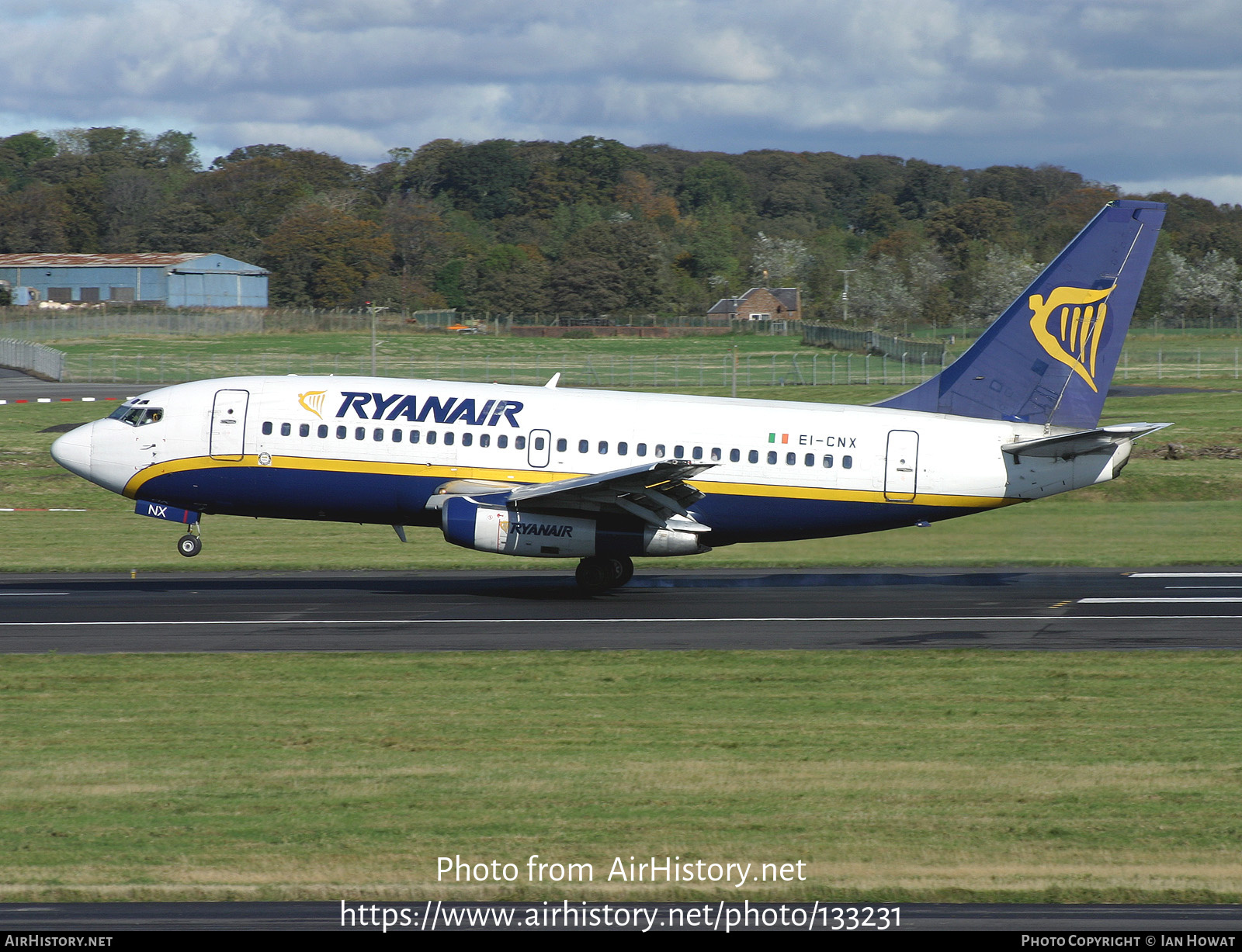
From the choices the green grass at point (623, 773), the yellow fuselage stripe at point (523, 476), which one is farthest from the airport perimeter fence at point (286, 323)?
the green grass at point (623, 773)

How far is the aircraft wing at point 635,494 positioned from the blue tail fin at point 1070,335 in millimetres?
6426

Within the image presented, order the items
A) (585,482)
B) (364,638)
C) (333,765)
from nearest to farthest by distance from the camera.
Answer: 1. (333,765)
2. (364,638)
3. (585,482)

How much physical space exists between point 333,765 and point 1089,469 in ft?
59.0

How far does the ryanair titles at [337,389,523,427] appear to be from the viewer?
27.5 meters

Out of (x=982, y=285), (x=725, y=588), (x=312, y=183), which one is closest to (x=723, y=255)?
(x=982, y=285)

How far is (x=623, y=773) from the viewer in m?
14.8

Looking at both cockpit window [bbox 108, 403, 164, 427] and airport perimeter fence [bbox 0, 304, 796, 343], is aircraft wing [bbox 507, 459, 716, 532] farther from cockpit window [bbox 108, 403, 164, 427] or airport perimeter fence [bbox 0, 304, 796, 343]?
airport perimeter fence [bbox 0, 304, 796, 343]

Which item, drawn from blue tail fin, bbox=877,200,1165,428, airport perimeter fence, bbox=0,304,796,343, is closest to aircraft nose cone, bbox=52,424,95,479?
blue tail fin, bbox=877,200,1165,428

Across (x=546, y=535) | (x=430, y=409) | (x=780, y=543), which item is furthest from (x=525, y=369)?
(x=546, y=535)

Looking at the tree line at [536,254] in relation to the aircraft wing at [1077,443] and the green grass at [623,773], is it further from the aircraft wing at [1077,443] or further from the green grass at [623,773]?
the green grass at [623,773]

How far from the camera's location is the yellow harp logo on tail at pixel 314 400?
1091 inches

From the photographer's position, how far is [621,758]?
15336 mm

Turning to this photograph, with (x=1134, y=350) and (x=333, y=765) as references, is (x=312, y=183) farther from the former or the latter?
(x=333, y=765)

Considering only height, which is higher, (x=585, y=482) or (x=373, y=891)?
(x=585, y=482)
